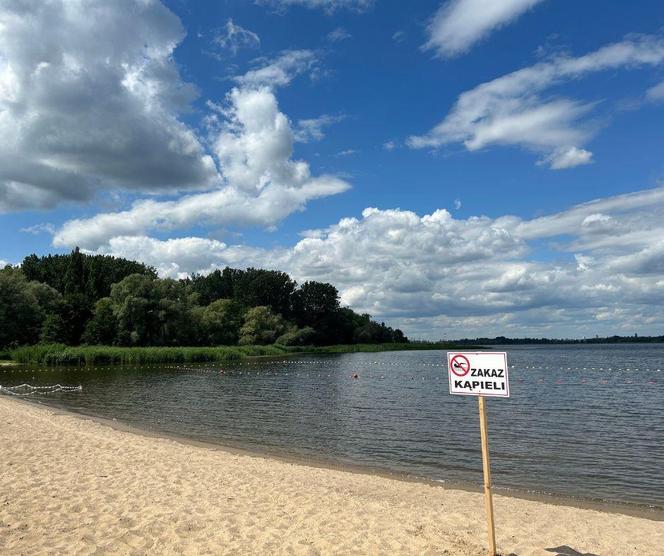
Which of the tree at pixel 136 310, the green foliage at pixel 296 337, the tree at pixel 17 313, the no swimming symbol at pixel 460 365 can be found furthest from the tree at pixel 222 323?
the no swimming symbol at pixel 460 365

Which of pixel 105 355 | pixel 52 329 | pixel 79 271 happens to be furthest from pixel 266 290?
pixel 105 355

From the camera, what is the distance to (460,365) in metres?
7.42

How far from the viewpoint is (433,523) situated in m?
9.45

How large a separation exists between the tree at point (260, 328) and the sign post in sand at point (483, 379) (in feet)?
322

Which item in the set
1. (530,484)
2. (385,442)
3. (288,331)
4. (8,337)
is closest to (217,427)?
(385,442)

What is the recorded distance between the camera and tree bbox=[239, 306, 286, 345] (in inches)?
4158

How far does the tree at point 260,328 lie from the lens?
347 feet

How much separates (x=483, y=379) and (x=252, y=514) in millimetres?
5182

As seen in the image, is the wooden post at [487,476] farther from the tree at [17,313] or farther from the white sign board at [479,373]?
the tree at [17,313]

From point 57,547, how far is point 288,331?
110 meters

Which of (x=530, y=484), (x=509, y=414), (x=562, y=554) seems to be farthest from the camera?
(x=509, y=414)

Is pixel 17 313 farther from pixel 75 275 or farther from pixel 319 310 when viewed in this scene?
pixel 319 310

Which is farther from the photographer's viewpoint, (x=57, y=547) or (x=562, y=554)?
(x=562, y=554)

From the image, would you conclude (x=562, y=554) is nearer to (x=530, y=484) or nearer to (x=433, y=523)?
(x=433, y=523)
